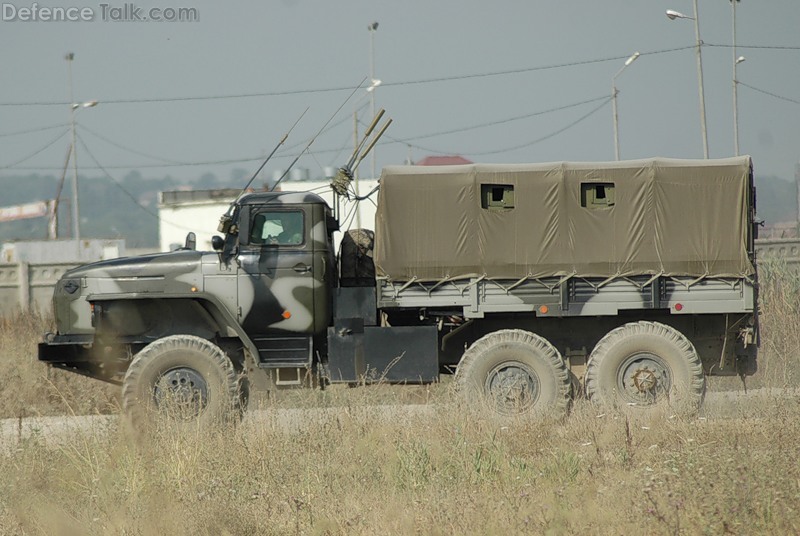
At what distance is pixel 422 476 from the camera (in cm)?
806

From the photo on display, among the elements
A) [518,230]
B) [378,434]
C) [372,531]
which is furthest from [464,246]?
[372,531]

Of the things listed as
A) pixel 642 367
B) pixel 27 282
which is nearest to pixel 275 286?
pixel 642 367

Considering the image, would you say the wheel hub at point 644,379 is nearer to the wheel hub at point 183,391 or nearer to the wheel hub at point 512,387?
the wheel hub at point 512,387

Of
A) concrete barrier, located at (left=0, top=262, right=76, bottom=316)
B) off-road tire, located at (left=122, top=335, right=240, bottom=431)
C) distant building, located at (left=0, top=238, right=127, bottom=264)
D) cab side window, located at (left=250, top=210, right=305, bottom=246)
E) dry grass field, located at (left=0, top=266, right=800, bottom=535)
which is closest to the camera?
dry grass field, located at (left=0, top=266, right=800, bottom=535)

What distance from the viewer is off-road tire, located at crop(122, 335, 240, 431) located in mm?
10633

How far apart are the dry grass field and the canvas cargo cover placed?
1.54 meters

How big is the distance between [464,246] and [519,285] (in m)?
0.73

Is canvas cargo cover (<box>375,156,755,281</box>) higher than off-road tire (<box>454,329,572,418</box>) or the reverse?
higher

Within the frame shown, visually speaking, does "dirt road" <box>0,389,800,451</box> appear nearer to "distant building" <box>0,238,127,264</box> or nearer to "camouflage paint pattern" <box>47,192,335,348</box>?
"camouflage paint pattern" <box>47,192,335,348</box>

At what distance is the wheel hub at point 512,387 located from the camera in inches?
431

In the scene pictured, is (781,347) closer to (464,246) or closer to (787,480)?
(464,246)

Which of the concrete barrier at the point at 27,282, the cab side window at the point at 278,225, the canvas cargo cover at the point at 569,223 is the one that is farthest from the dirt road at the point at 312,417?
the concrete barrier at the point at 27,282

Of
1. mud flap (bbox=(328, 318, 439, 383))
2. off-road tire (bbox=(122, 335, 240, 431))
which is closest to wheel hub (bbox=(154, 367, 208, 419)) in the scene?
off-road tire (bbox=(122, 335, 240, 431))

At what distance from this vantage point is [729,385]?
14.7 meters
